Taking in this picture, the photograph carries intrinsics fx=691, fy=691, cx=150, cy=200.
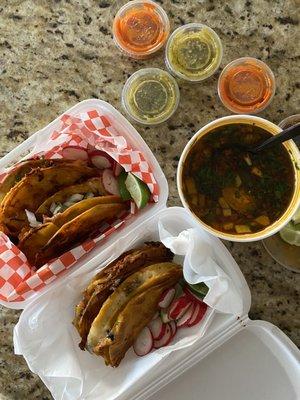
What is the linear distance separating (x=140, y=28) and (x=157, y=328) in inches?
22.7

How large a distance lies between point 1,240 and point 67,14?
1.56 ft

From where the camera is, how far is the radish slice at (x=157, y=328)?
1.25 meters

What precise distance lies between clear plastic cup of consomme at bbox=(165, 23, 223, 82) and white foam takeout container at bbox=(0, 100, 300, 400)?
16 cm

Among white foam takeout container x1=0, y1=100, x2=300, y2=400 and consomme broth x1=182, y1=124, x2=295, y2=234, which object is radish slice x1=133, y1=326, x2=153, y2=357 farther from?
consomme broth x1=182, y1=124, x2=295, y2=234

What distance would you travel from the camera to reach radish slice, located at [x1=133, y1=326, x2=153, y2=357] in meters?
1.25

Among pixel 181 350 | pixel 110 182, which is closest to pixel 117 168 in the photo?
pixel 110 182

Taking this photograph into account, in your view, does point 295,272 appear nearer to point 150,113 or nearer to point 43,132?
point 150,113

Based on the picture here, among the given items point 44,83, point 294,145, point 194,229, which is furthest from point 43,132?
point 294,145

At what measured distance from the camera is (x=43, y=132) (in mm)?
1291

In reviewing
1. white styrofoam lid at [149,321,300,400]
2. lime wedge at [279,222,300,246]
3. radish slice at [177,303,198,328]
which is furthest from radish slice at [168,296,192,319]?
lime wedge at [279,222,300,246]

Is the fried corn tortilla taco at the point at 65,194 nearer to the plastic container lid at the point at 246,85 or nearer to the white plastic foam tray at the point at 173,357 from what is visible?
the white plastic foam tray at the point at 173,357

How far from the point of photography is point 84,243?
4.07 feet

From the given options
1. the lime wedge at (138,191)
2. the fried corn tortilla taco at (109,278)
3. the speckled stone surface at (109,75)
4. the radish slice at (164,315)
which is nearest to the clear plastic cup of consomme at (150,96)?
the speckled stone surface at (109,75)

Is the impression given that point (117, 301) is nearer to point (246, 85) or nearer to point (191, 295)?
point (191, 295)
